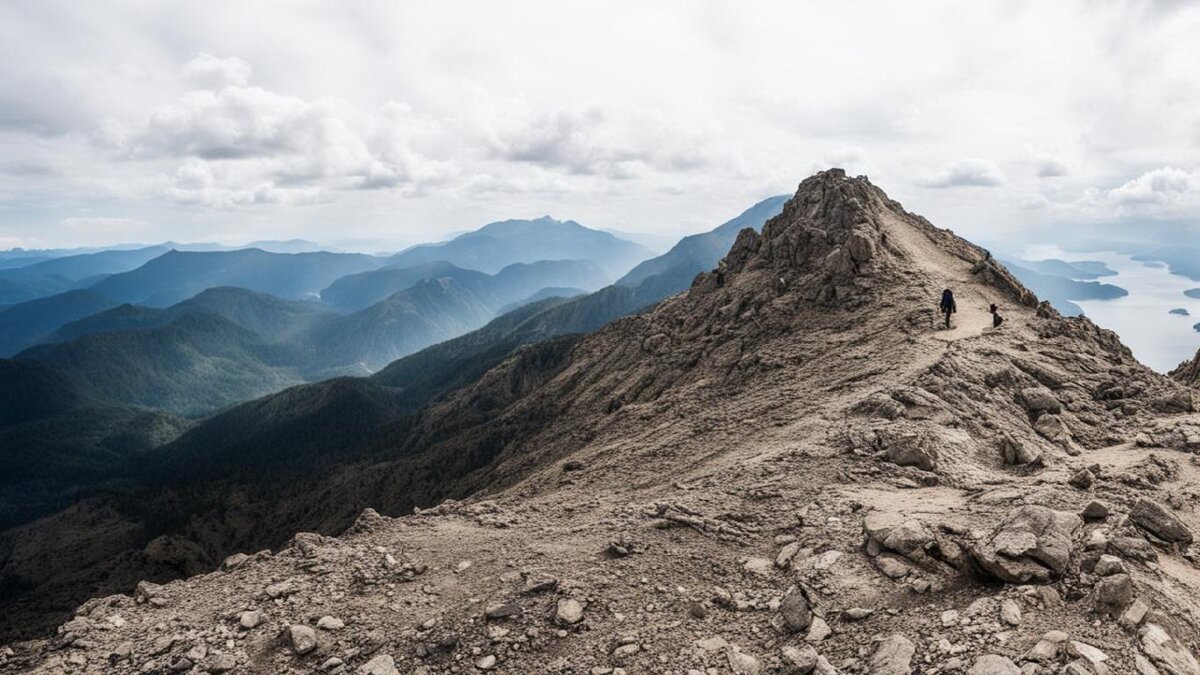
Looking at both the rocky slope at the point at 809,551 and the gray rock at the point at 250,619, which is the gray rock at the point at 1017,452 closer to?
the rocky slope at the point at 809,551

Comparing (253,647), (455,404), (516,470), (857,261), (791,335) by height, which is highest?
(857,261)

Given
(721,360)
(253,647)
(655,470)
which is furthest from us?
(721,360)

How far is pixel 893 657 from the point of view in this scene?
1031cm

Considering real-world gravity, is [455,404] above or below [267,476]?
above

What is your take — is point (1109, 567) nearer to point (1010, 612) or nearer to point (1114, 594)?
point (1114, 594)

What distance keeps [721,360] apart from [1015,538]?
3019 centimetres

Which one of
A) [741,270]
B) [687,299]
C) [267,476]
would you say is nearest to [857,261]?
[741,270]

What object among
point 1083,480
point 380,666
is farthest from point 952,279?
point 380,666

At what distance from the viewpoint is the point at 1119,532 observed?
12.3m

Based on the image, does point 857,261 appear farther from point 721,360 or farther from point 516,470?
point 516,470

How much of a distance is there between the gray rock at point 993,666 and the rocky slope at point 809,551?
36mm

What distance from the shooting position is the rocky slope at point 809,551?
1098 centimetres

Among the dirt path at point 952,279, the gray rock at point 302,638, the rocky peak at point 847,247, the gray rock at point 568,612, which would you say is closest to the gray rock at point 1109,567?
the gray rock at point 568,612

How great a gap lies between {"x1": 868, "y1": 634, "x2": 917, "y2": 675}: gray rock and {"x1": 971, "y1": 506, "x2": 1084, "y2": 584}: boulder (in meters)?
2.60
